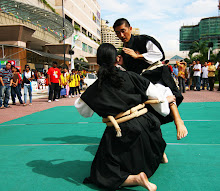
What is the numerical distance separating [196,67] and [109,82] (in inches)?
512

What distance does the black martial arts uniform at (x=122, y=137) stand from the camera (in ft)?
6.72

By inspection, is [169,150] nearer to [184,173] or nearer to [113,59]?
[184,173]

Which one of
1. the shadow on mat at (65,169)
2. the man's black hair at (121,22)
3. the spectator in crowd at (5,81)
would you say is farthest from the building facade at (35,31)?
the man's black hair at (121,22)

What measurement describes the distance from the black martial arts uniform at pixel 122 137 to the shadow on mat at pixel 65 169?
0.30 m

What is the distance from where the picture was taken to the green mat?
2293 mm

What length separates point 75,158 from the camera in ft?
10.1

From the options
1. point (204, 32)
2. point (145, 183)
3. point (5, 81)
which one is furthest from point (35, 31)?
point (204, 32)

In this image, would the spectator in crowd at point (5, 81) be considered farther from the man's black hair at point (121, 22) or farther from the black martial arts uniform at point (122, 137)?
the black martial arts uniform at point (122, 137)

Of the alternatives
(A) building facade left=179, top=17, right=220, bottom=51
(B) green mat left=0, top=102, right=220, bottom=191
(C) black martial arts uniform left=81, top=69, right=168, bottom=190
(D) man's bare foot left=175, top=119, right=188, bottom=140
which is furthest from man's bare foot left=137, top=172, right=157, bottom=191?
(A) building facade left=179, top=17, right=220, bottom=51

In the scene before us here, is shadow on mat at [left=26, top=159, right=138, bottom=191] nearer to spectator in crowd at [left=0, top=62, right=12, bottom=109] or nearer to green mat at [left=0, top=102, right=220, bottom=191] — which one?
green mat at [left=0, top=102, right=220, bottom=191]

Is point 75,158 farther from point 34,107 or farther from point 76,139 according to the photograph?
point 34,107

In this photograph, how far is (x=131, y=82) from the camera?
6.88ft

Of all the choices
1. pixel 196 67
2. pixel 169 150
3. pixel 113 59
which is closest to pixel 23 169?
pixel 113 59

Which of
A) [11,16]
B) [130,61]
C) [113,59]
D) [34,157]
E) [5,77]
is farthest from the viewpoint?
[11,16]
